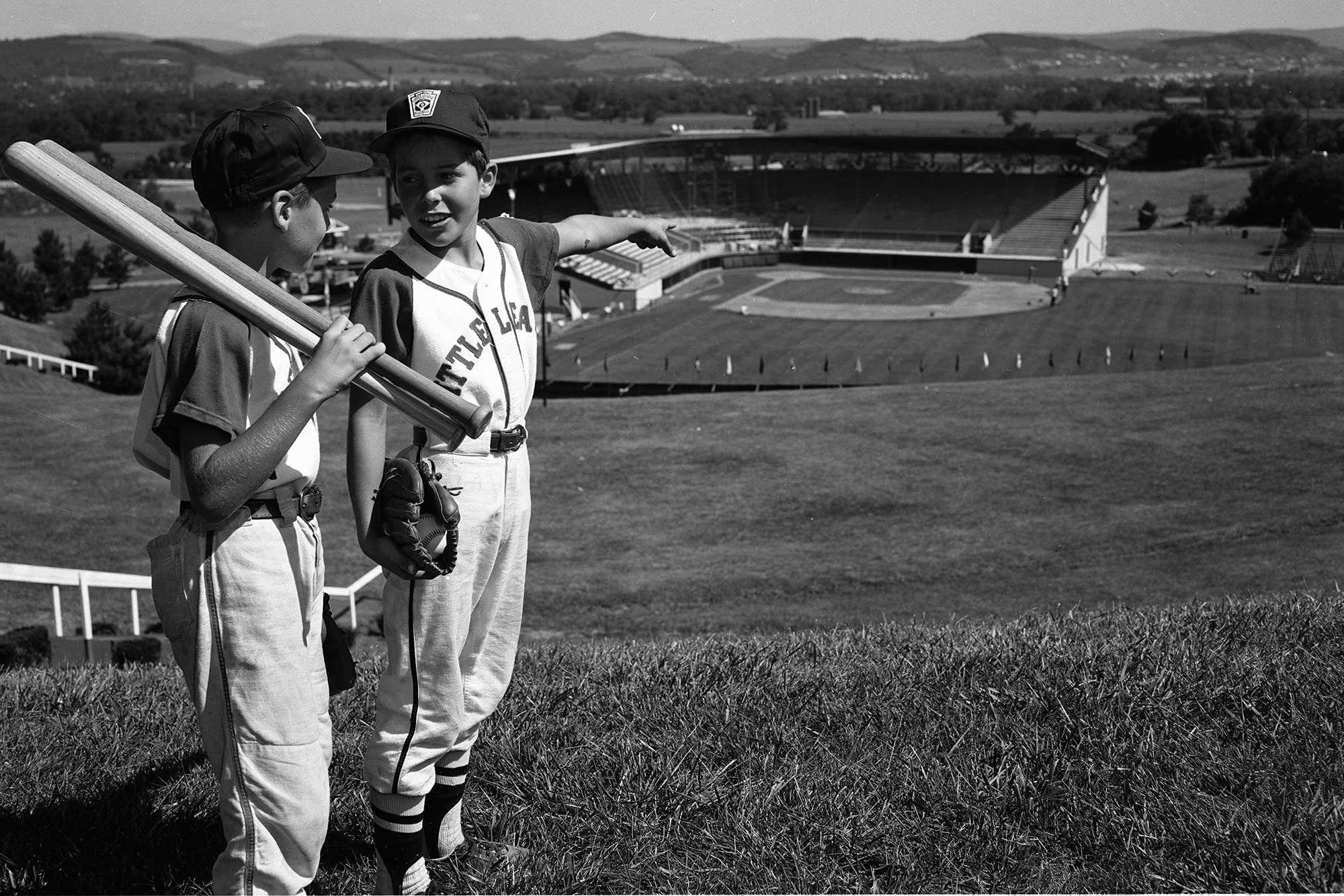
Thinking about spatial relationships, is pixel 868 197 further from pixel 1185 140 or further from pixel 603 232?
pixel 603 232

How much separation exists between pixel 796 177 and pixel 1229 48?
2992 cm

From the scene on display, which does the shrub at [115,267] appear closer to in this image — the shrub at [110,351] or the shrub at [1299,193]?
the shrub at [110,351]

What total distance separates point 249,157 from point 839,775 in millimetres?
2386

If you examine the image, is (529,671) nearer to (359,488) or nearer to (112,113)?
(359,488)

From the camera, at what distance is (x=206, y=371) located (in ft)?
8.82

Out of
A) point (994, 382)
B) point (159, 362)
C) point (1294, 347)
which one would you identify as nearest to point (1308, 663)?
point (159, 362)

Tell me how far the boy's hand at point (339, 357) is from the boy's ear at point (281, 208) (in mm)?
397

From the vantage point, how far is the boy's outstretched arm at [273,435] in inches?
103

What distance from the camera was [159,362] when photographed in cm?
278

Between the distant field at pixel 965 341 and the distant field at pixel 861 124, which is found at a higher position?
the distant field at pixel 861 124

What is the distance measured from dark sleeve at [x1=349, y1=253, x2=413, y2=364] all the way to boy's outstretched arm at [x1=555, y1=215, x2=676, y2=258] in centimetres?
84

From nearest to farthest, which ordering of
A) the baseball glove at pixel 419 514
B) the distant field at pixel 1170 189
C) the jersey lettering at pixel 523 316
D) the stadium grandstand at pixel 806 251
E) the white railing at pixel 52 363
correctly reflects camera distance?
the baseball glove at pixel 419 514
the jersey lettering at pixel 523 316
the white railing at pixel 52 363
the stadium grandstand at pixel 806 251
the distant field at pixel 1170 189

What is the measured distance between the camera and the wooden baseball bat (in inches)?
92.0

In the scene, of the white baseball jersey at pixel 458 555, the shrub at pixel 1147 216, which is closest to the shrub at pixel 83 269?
the white baseball jersey at pixel 458 555
